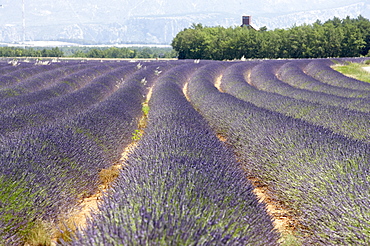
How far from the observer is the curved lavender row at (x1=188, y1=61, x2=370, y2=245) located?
3.16m

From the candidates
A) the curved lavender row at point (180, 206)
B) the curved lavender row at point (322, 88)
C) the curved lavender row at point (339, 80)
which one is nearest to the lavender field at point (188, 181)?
the curved lavender row at point (180, 206)

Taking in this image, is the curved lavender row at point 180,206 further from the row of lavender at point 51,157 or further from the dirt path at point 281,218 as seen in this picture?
the row of lavender at point 51,157

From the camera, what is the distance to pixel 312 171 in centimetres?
402

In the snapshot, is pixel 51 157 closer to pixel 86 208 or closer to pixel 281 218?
pixel 86 208

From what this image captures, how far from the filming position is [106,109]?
7.48 metres

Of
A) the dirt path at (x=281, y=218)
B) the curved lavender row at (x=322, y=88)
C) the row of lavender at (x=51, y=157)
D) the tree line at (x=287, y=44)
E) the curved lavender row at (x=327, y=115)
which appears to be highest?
the tree line at (x=287, y=44)

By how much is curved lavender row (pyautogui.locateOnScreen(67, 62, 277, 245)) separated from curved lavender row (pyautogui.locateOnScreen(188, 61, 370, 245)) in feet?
2.03

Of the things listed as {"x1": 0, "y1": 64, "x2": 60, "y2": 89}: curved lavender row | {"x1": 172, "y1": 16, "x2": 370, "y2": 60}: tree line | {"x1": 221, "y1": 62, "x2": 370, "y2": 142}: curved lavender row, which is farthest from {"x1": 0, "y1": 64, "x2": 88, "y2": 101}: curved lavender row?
{"x1": 172, "y1": 16, "x2": 370, "y2": 60}: tree line

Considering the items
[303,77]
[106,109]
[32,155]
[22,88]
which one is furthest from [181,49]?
[32,155]

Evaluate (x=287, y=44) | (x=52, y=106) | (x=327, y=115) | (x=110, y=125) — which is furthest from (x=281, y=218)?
(x=287, y=44)

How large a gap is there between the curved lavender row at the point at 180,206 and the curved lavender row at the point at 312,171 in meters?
0.62

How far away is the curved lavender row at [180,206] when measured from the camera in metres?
2.23

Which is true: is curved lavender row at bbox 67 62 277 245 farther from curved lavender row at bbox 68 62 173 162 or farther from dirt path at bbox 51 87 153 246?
curved lavender row at bbox 68 62 173 162

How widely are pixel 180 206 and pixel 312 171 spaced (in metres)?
1.97
